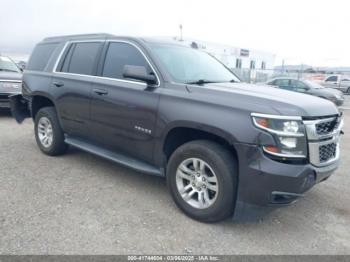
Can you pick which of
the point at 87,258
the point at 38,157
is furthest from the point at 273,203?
the point at 38,157

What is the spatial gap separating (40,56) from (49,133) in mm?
1390

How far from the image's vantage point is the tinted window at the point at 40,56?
5.37 m

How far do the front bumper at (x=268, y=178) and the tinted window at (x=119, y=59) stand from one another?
1.76m

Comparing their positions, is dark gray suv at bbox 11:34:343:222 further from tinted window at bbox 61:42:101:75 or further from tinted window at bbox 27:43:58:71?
tinted window at bbox 27:43:58:71

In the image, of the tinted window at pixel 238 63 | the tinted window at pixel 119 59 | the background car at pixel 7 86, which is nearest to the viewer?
the tinted window at pixel 119 59

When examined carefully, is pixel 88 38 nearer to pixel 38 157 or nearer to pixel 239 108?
pixel 38 157

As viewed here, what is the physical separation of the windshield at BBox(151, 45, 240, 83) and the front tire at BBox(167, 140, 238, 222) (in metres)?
0.91

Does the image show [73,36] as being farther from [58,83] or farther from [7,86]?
[7,86]

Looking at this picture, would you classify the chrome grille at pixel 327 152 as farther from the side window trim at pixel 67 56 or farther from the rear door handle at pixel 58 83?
the side window trim at pixel 67 56

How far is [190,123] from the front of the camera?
10.8 ft

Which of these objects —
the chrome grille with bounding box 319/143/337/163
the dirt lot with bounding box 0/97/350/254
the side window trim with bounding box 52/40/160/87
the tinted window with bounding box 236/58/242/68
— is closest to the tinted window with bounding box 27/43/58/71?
the side window trim with bounding box 52/40/160/87

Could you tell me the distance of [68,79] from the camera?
4797mm

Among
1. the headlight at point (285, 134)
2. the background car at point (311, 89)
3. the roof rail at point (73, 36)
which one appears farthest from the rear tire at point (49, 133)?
the background car at point (311, 89)

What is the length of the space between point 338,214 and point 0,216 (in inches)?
148
